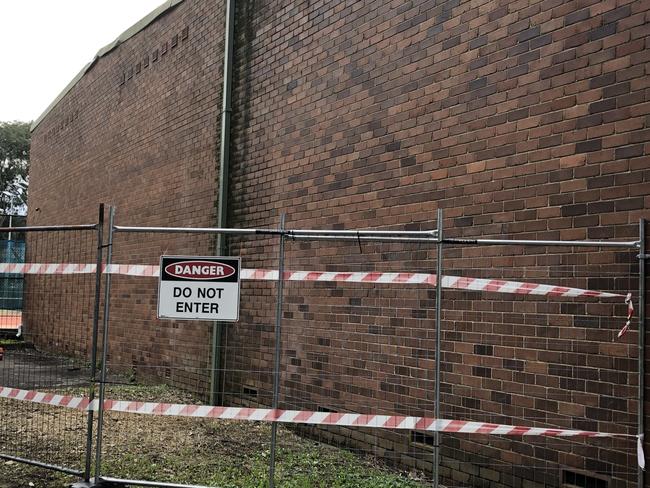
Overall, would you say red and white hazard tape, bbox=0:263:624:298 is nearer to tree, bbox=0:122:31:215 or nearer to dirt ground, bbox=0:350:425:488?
dirt ground, bbox=0:350:425:488

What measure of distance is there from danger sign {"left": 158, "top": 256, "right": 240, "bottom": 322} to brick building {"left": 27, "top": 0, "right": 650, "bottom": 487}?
6.04 ft

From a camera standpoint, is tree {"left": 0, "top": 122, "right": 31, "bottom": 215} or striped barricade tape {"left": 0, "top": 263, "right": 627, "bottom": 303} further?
tree {"left": 0, "top": 122, "right": 31, "bottom": 215}

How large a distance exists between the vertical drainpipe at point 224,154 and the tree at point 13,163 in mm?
55431

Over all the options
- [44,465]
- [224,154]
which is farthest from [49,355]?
[44,465]

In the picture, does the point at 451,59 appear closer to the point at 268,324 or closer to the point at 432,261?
the point at 432,261

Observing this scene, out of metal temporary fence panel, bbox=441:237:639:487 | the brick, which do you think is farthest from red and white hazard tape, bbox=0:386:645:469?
the brick

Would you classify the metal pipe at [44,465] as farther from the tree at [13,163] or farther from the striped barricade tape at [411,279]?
the tree at [13,163]

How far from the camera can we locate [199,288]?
16.9 feet

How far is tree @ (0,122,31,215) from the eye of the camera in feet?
191

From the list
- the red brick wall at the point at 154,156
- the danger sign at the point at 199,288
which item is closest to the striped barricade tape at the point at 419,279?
the danger sign at the point at 199,288

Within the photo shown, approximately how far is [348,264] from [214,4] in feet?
17.1

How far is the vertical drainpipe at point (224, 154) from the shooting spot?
8.66 m

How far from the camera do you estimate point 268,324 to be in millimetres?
7820

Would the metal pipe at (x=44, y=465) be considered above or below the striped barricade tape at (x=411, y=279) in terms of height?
below
